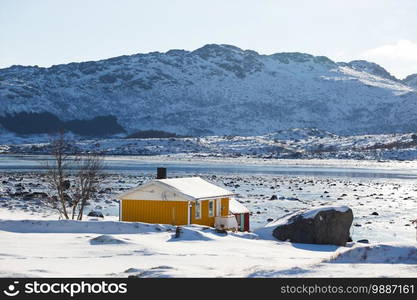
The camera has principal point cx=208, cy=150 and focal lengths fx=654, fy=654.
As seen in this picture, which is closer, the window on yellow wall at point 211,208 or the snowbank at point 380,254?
the snowbank at point 380,254

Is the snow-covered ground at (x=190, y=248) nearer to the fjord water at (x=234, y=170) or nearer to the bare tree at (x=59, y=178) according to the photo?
the bare tree at (x=59, y=178)

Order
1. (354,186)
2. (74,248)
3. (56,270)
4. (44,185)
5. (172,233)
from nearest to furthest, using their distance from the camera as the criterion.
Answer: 1. (56,270)
2. (74,248)
3. (172,233)
4. (44,185)
5. (354,186)

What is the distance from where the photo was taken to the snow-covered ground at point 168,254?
46.6 ft

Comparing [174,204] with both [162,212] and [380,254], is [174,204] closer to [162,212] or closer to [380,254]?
[162,212]

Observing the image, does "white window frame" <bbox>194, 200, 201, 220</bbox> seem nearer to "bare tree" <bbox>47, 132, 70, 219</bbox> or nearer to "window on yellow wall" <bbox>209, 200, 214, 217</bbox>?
"window on yellow wall" <bbox>209, 200, 214, 217</bbox>

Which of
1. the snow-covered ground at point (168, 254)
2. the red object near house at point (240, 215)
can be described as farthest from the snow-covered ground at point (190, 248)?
the red object near house at point (240, 215)

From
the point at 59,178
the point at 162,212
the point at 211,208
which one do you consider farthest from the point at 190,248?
the point at 59,178

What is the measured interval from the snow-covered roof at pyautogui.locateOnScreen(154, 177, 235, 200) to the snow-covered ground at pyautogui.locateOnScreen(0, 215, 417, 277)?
358 centimetres

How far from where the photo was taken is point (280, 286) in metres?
11.0

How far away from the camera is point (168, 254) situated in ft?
70.9

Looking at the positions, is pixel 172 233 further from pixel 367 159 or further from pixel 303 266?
pixel 367 159

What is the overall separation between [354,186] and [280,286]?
2593 inches

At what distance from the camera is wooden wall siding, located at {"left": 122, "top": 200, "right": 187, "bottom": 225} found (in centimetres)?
3300

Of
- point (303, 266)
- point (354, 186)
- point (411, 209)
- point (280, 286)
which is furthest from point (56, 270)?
point (354, 186)
